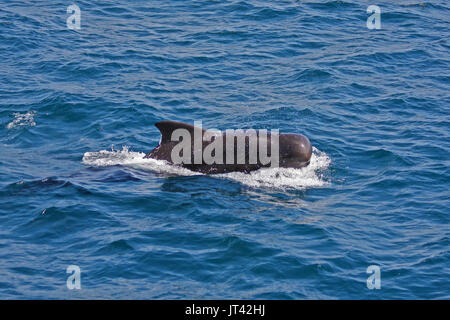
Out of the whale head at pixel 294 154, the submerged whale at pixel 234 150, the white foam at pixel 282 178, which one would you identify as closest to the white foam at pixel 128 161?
the submerged whale at pixel 234 150

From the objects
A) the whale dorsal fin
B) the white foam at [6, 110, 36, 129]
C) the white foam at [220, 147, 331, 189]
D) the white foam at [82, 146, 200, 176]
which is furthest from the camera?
the white foam at [6, 110, 36, 129]

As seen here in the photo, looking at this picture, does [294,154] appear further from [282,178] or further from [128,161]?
[128,161]

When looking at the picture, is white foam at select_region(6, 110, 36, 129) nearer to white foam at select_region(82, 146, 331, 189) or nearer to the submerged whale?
white foam at select_region(82, 146, 331, 189)

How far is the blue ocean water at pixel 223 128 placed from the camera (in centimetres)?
1591

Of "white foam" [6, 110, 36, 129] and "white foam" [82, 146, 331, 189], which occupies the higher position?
"white foam" [6, 110, 36, 129]

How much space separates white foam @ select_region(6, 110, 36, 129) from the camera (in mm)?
24500

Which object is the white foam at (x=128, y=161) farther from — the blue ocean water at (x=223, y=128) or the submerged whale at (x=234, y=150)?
the submerged whale at (x=234, y=150)

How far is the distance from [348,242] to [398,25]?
19.4 meters

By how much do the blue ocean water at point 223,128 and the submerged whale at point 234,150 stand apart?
325 millimetres

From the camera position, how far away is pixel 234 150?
20.5 m

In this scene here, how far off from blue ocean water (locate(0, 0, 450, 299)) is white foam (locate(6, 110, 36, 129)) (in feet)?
0.25

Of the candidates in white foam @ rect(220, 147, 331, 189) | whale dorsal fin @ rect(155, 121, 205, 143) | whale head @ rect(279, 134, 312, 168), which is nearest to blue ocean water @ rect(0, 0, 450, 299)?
white foam @ rect(220, 147, 331, 189)

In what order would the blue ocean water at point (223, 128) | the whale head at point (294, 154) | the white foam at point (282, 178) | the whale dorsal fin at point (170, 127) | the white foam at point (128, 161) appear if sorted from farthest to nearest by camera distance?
the white foam at point (128, 161) < the whale head at point (294, 154) < the white foam at point (282, 178) < the whale dorsal fin at point (170, 127) < the blue ocean water at point (223, 128)
